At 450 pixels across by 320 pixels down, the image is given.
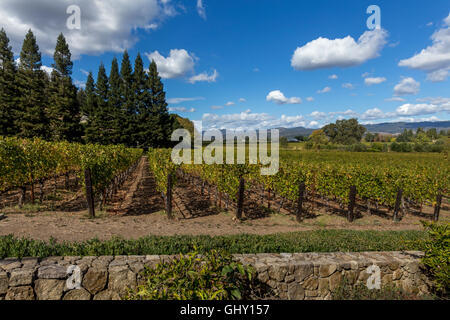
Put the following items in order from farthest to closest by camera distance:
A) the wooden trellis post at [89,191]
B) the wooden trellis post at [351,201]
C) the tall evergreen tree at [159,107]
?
the tall evergreen tree at [159,107]
the wooden trellis post at [351,201]
the wooden trellis post at [89,191]

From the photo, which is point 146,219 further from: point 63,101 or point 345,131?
point 345,131

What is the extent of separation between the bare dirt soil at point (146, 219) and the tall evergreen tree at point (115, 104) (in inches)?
1315

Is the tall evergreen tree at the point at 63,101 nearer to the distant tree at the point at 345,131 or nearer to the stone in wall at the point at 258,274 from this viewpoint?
the stone in wall at the point at 258,274

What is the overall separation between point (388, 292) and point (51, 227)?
27.0ft

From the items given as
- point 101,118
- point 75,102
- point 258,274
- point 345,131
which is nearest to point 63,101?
point 75,102

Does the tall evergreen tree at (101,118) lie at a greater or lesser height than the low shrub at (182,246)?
Result: greater

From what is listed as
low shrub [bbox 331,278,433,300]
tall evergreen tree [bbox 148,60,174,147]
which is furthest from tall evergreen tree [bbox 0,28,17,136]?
low shrub [bbox 331,278,433,300]

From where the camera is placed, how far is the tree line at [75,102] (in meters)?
31.6

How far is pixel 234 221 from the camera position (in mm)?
9008

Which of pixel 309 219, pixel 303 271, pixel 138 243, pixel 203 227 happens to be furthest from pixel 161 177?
pixel 303 271

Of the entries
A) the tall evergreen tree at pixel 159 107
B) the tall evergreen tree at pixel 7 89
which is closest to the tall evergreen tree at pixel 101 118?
the tall evergreen tree at pixel 159 107

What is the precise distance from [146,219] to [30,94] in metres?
36.6

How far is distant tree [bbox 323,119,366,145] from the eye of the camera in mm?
94613
